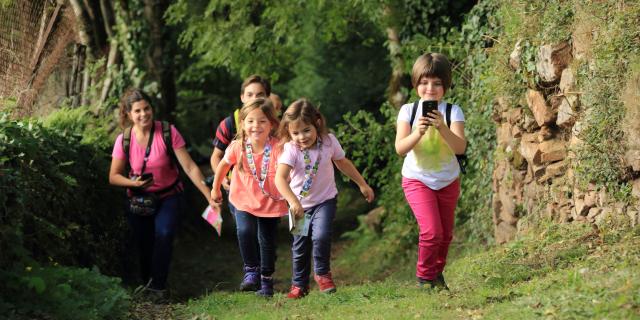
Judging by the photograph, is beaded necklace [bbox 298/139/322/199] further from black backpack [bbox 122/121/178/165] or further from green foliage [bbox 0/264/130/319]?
black backpack [bbox 122/121/178/165]

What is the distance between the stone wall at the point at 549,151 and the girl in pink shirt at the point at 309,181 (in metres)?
1.75

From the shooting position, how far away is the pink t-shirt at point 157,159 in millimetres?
9633

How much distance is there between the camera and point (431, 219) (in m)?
7.36

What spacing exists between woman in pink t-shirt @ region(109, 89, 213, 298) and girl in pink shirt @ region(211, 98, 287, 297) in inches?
40.2

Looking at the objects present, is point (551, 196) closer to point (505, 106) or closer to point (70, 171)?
point (505, 106)

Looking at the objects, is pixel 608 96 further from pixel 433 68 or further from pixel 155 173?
pixel 155 173

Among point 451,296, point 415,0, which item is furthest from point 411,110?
point 415,0

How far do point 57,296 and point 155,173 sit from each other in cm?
294

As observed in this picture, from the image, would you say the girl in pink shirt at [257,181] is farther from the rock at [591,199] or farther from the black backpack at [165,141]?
the rock at [591,199]

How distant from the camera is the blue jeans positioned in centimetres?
791

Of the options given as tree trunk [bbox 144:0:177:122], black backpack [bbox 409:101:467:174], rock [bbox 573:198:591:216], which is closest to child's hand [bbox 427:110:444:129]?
black backpack [bbox 409:101:467:174]

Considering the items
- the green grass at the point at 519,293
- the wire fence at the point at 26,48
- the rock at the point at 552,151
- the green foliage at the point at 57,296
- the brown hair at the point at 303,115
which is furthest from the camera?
the wire fence at the point at 26,48

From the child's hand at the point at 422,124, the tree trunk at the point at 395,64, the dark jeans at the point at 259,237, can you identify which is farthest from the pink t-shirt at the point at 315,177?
the tree trunk at the point at 395,64

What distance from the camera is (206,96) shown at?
20.4m
